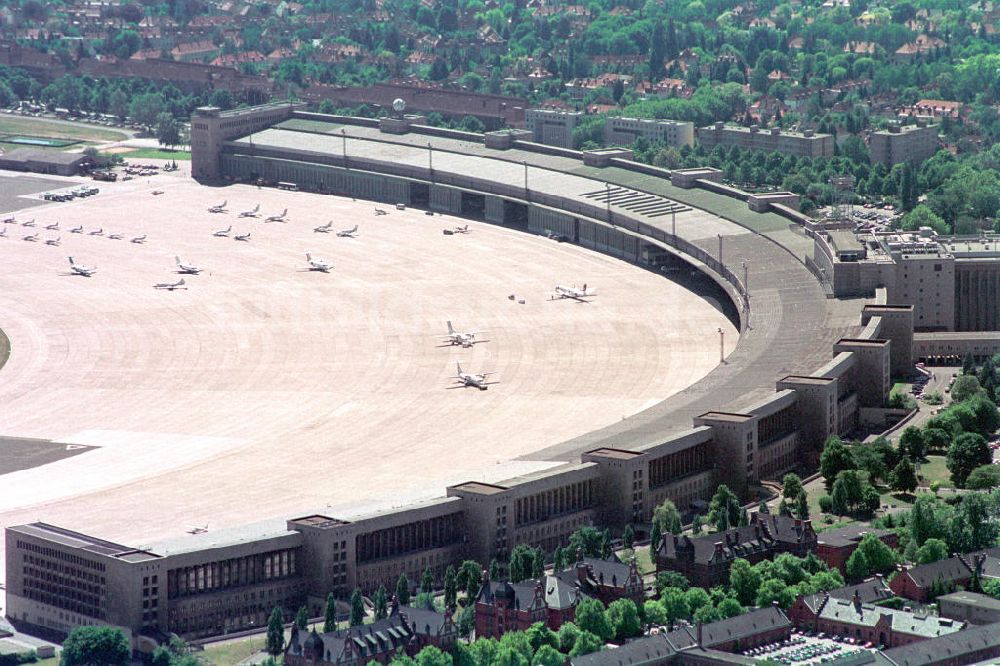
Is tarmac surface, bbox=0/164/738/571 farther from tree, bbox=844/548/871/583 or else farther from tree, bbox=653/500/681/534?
tree, bbox=844/548/871/583

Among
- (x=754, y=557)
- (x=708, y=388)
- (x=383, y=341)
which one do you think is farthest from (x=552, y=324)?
(x=754, y=557)

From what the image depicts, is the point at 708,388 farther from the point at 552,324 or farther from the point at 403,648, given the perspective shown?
the point at 403,648

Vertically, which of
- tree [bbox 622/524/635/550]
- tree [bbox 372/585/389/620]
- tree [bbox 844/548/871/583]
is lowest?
tree [bbox 622/524/635/550]

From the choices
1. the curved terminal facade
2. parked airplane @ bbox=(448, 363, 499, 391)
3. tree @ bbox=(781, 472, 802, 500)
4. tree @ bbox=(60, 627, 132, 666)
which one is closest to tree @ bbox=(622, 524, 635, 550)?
the curved terminal facade

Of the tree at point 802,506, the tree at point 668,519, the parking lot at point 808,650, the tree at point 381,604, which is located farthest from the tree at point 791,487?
the tree at point 381,604

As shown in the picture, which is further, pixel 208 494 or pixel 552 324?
pixel 552 324

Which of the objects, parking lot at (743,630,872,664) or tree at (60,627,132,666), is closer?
parking lot at (743,630,872,664)

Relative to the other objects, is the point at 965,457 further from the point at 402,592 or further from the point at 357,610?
the point at 357,610
